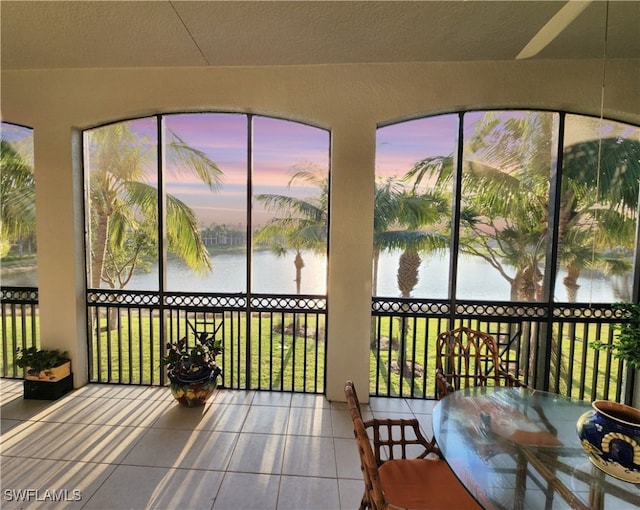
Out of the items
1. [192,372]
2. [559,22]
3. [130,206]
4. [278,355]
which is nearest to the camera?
[559,22]

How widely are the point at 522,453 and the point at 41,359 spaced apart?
3600 mm

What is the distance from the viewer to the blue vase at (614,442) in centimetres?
111

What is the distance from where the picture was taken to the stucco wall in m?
2.48

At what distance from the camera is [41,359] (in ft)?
8.98

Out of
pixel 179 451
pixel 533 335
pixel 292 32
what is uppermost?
pixel 292 32

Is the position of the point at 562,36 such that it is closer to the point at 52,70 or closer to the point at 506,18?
the point at 506,18

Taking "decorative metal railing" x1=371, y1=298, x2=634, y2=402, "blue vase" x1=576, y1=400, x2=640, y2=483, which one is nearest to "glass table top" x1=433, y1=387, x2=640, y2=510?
"blue vase" x1=576, y1=400, x2=640, y2=483

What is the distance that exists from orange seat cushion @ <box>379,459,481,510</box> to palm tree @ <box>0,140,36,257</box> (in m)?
3.69

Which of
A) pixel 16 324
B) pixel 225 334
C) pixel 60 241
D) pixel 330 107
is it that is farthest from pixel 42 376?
pixel 330 107

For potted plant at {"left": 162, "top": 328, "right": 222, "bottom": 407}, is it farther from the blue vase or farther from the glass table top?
the blue vase

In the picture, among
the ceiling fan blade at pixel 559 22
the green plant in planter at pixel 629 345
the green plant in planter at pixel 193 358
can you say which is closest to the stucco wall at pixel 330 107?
the green plant in planter at pixel 193 358

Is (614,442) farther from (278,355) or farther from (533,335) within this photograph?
(278,355)

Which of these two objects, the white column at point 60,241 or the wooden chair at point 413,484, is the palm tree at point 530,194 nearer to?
the wooden chair at point 413,484

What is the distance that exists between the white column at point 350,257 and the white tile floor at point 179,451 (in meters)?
0.35
